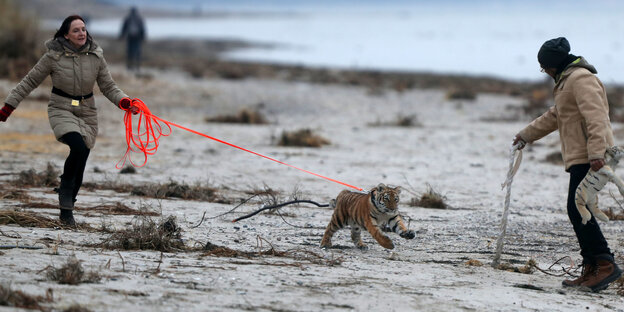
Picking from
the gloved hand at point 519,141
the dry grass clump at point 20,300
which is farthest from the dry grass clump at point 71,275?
the gloved hand at point 519,141

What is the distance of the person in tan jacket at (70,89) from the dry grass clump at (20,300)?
220cm

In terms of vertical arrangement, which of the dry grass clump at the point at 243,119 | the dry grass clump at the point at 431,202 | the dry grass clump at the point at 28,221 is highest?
→ the dry grass clump at the point at 243,119

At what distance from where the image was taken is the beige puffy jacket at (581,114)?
629 cm

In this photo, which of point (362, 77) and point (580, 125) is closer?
point (580, 125)

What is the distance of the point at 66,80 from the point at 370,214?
9.50ft

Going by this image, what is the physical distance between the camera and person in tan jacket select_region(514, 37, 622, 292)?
6.38 meters

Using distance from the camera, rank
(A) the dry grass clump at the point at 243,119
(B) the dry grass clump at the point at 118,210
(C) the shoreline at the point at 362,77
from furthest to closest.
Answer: (C) the shoreline at the point at 362,77 → (A) the dry grass clump at the point at 243,119 → (B) the dry grass clump at the point at 118,210

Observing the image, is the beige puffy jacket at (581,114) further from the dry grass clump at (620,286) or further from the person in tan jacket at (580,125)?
the dry grass clump at (620,286)

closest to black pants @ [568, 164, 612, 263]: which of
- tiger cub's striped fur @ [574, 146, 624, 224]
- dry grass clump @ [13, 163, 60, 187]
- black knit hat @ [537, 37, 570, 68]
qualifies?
tiger cub's striped fur @ [574, 146, 624, 224]

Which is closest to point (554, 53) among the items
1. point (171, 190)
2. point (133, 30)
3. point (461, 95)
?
point (171, 190)

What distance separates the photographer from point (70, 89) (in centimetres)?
743

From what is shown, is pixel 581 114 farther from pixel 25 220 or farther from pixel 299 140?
pixel 299 140

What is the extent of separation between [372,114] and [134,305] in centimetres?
1619

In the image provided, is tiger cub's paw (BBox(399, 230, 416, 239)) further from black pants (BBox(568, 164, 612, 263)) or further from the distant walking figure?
the distant walking figure
